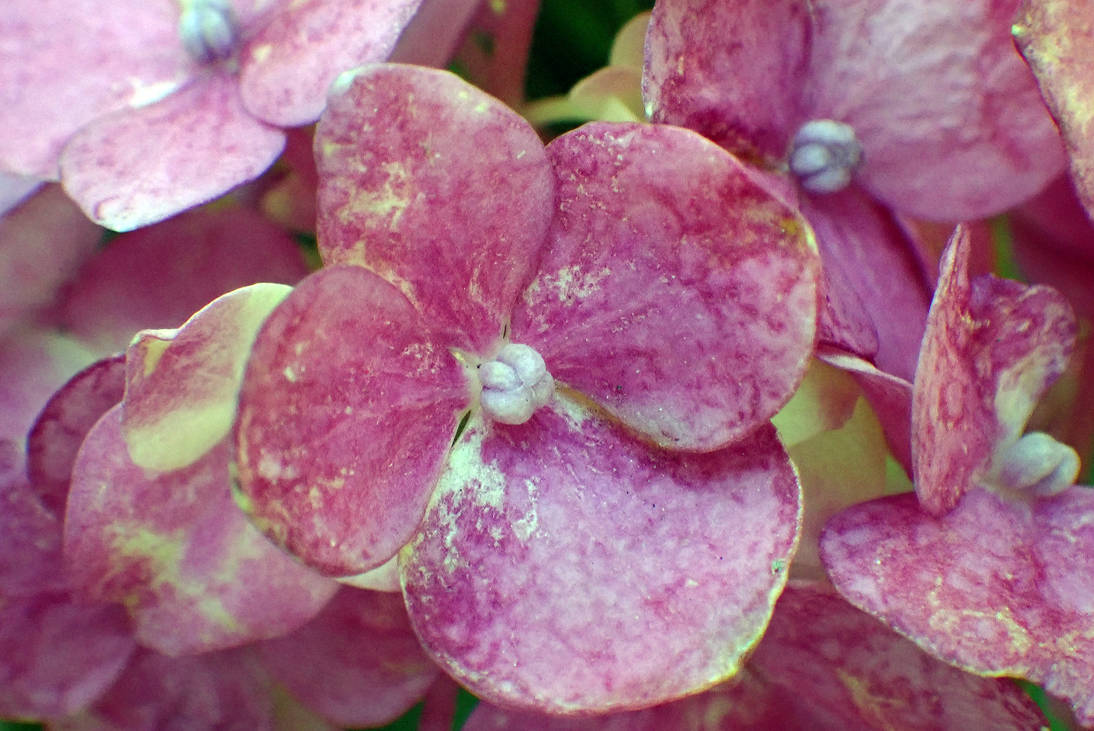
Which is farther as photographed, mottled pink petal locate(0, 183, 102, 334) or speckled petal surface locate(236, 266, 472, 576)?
mottled pink petal locate(0, 183, 102, 334)

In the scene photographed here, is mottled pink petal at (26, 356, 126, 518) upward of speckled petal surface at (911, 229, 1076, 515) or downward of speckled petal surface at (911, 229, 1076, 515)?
downward

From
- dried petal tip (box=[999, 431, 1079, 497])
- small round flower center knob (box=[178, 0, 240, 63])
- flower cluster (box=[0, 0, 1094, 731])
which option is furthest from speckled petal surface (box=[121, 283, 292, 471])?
dried petal tip (box=[999, 431, 1079, 497])

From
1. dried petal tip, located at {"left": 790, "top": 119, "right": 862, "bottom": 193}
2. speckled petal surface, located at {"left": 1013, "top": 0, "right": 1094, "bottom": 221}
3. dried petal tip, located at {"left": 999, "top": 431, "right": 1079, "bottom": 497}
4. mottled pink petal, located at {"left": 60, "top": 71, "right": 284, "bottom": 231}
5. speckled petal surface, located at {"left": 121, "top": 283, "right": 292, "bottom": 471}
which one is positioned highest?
speckled petal surface, located at {"left": 1013, "top": 0, "right": 1094, "bottom": 221}

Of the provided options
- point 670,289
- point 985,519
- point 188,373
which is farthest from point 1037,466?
point 188,373

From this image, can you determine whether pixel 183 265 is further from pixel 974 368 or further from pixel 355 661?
pixel 974 368

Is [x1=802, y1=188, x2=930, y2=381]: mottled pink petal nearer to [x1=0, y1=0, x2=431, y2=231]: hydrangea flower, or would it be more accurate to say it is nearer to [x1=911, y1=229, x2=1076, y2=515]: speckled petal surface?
[x1=911, y1=229, x2=1076, y2=515]: speckled petal surface

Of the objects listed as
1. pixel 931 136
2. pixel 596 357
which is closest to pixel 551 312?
pixel 596 357
